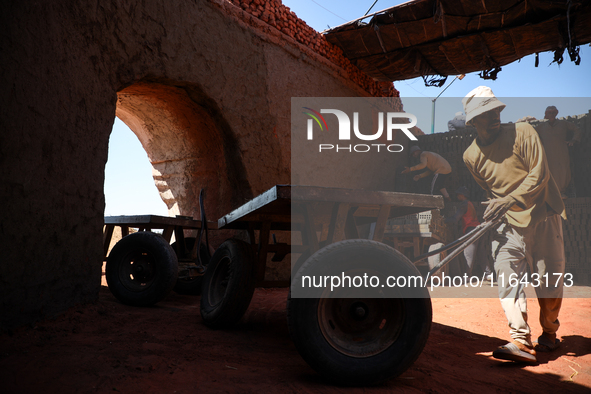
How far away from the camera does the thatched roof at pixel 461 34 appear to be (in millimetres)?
6383

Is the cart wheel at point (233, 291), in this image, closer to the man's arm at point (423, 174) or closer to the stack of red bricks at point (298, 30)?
the stack of red bricks at point (298, 30)

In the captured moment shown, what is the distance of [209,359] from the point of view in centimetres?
243

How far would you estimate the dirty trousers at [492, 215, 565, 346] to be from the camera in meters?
3.04

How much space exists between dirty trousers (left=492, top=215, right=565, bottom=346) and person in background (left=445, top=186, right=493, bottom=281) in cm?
466

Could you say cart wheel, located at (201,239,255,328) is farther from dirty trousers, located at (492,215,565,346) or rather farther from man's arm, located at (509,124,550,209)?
man's arm, located at (509,124,550,209)

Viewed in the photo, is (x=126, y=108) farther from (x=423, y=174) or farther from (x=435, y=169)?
(x=435, y=169)

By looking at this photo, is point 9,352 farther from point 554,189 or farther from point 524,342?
point 554,189

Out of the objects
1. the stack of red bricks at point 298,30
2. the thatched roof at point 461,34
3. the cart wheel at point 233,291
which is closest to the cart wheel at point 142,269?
the cart wheel at point 233,291

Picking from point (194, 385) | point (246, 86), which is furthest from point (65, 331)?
point (246, 86)

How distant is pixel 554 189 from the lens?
3.21 metres

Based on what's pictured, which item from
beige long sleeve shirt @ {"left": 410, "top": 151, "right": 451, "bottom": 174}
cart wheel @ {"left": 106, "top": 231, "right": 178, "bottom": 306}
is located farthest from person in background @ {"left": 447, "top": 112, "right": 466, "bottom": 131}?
cart wheel @ {"left": 106, "top": 231, "right": 178, "bottom": 306}

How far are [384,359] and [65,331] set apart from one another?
2418mm

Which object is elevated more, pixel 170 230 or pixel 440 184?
pixel 440 184

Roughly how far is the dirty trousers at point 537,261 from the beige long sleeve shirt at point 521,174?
10cm
